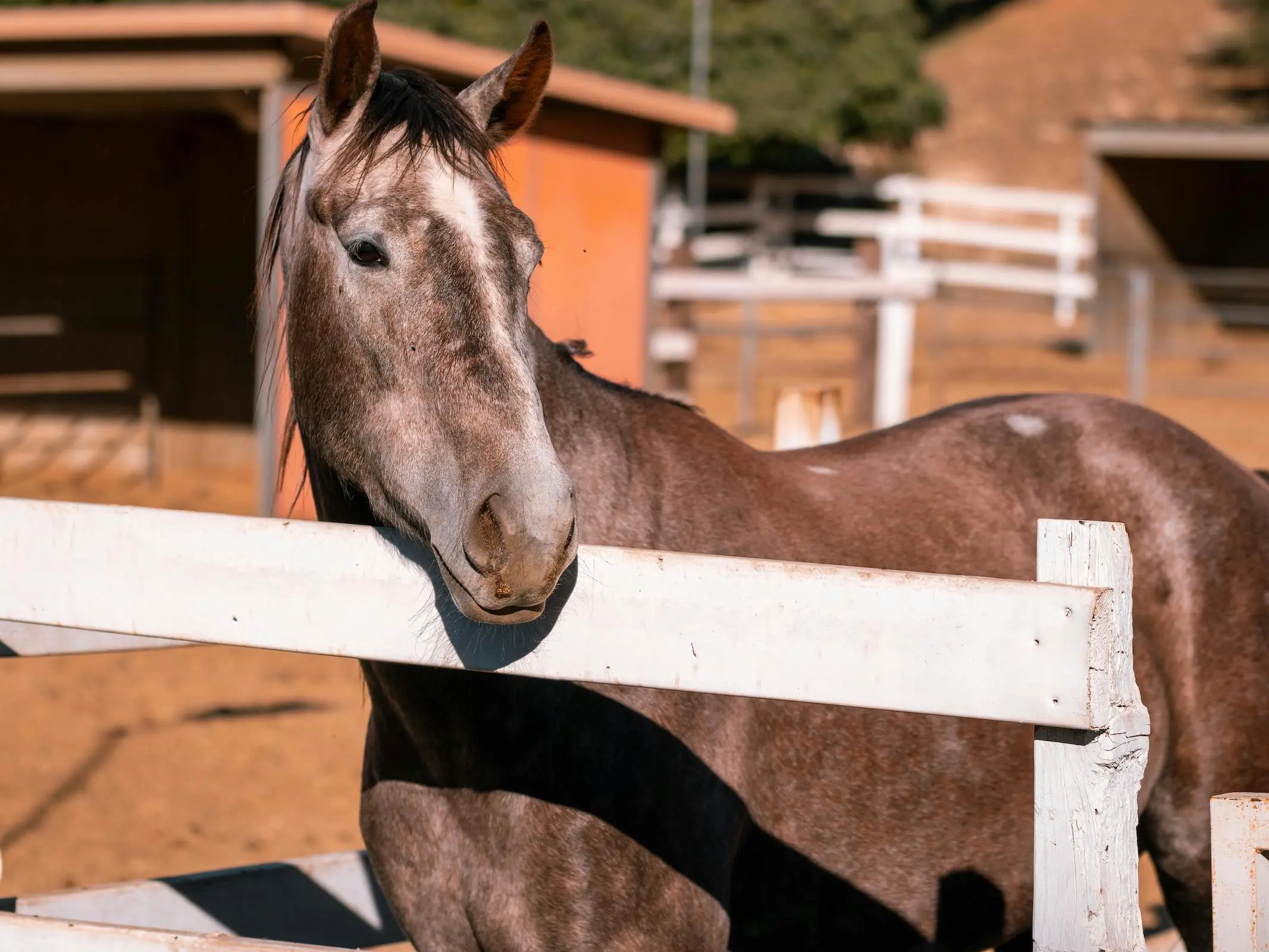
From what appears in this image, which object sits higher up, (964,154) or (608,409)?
(964,154)

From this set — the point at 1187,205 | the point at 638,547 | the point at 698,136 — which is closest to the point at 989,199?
the point at 1187,205

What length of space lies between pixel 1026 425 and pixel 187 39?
23.0ft

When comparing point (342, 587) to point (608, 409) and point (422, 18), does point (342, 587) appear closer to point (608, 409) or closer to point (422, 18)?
point (608, 409)

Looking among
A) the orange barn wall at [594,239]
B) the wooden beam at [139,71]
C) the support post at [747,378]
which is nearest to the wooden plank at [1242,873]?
the wooden beam at [139,71]

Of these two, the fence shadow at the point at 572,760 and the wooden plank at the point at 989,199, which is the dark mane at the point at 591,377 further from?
the wooden plank at the point at 989,199

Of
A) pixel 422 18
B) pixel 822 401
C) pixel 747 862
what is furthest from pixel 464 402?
pixel 422 18

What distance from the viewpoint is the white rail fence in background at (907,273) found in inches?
486

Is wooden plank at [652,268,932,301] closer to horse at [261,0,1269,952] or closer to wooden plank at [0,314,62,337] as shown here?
wooden plank at [0,314,62,337]

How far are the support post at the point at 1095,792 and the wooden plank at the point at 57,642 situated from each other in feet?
5.10

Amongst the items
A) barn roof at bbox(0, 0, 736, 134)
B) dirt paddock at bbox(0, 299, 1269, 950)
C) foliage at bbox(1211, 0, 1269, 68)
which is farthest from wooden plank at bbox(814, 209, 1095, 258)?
dirt paddock at bbox(0, 299, 1269, 950)

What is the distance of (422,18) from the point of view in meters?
24.1

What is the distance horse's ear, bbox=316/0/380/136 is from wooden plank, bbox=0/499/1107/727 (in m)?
0.75

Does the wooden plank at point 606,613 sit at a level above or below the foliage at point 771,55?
below

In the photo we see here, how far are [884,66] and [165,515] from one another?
1043 inches
